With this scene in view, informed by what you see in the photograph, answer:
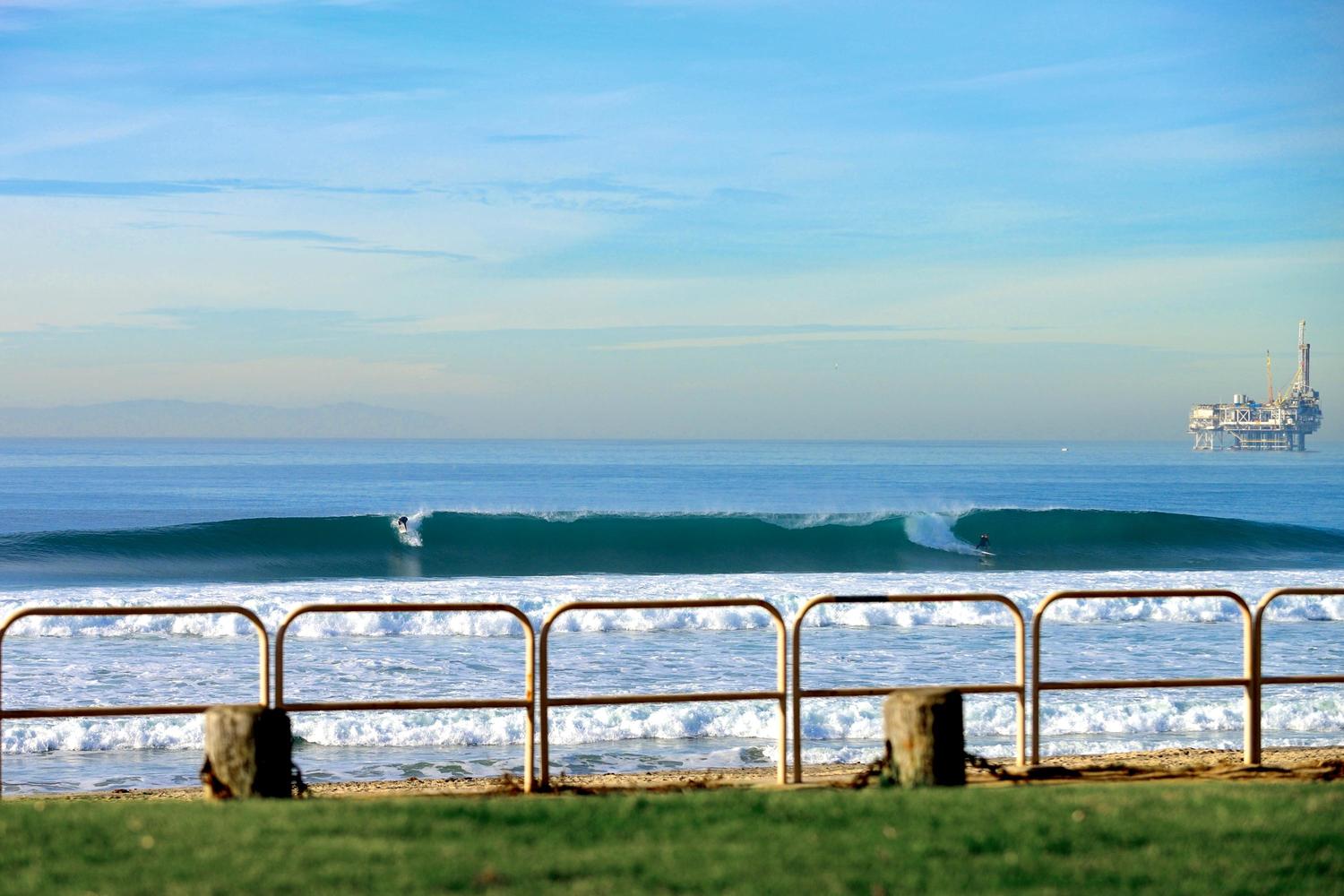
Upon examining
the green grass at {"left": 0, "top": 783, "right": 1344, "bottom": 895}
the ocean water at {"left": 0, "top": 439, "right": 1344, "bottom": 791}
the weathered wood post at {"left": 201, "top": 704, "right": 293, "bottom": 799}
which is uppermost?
the weathered wood post at {"left": 201, "top": 704, "right": 293, "bottom": 799}

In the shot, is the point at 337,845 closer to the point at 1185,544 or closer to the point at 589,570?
the point at 589,570

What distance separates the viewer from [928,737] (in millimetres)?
6512

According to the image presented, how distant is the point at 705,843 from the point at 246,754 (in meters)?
2.37

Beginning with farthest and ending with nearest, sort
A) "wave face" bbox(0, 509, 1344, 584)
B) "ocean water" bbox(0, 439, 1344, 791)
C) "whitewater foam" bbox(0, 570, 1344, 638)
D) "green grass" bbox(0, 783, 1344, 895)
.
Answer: "wave face" bbox(0, 509, 1344, 584)
"whitewater foam" bbox(0, 570, 1344, 638)
"ocean water" bbox(0, 439, 1344, 791)
"green grass" bbox(0, 783, 1344, 895)

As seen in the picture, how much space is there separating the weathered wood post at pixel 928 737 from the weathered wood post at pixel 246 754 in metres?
2.97

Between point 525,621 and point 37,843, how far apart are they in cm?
252

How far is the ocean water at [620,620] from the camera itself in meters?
11.1

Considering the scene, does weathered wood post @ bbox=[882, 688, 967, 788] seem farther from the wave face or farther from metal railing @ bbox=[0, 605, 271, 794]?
the wave face

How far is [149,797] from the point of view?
28.8 ft

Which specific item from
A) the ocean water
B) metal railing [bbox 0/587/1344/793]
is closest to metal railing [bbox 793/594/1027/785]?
metal railing [bbox 0/587/1344/793]

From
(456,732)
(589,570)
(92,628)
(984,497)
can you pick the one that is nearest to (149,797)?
(456,732)

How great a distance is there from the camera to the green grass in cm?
468

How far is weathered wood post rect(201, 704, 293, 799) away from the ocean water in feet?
11.8

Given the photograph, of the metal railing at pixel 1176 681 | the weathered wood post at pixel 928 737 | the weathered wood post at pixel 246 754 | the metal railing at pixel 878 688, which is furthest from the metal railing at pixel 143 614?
the metal railing at pixel 1176 681
